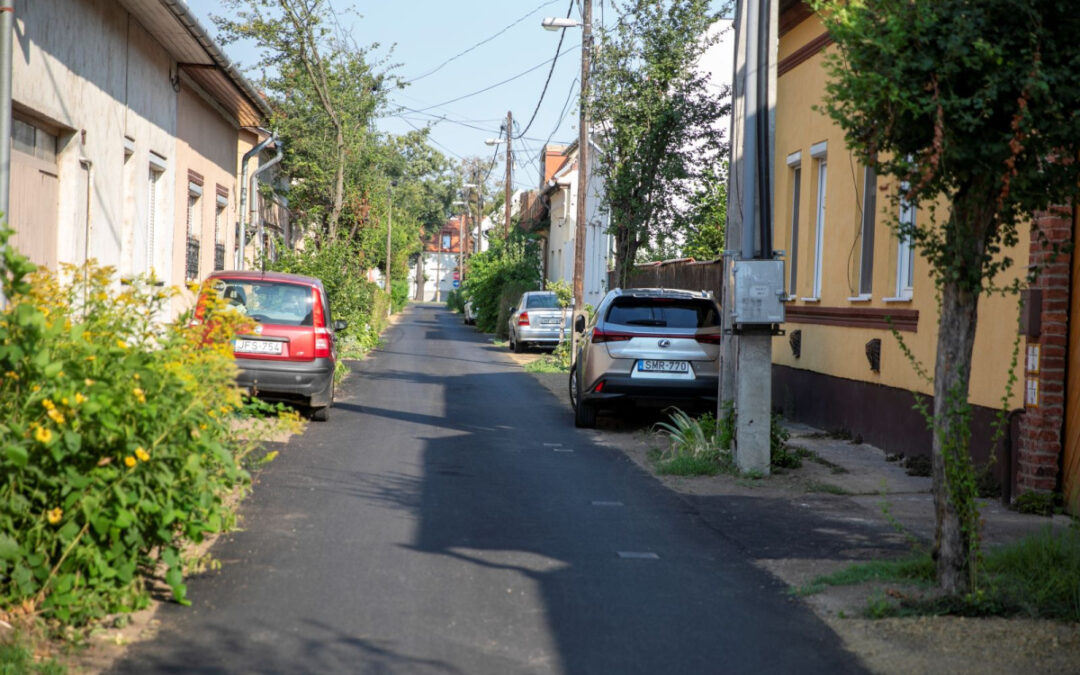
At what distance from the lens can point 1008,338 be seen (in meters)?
9.92

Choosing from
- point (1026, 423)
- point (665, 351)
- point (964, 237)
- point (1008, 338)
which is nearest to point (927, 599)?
point (964, 237)

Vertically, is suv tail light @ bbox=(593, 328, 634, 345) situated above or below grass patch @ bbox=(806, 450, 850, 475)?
above

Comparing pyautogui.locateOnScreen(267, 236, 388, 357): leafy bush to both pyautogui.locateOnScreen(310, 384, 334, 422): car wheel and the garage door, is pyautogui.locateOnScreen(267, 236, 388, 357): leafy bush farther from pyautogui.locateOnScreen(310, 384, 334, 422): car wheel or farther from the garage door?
the garage door

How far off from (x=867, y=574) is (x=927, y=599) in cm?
63

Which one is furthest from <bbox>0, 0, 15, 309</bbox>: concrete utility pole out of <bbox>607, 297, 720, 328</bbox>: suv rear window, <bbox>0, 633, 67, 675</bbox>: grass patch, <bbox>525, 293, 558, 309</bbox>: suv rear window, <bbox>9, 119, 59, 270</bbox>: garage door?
<bbox>525, 293, 558, 309</bbox>: suv rear window

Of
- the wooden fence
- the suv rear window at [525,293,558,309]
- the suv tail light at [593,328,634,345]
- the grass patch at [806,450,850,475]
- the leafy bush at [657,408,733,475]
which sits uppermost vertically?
the wooden fence

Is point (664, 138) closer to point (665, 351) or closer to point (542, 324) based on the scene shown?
point (665, 351)

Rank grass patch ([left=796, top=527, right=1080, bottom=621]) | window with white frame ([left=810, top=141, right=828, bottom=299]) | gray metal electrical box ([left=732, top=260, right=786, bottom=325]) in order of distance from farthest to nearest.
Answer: window with white frame ([left=810, top=141, right=828, bottom=299]) → gray metal electrical box ([left=732, top=260, right=786, bottom=325]) → grass patch ([left=796, top=527, right=1080, bottom=621])

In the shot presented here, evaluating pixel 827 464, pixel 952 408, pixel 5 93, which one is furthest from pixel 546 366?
pixel 952 408

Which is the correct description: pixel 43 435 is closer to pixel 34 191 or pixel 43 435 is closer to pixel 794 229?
pixel 34 191

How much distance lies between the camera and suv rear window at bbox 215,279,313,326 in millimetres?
13523

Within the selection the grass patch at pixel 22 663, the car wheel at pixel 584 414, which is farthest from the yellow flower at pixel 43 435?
the car wheel at pixel 584 414

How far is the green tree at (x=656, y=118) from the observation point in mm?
20109

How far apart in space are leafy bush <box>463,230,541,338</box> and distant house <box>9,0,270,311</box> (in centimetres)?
2076
